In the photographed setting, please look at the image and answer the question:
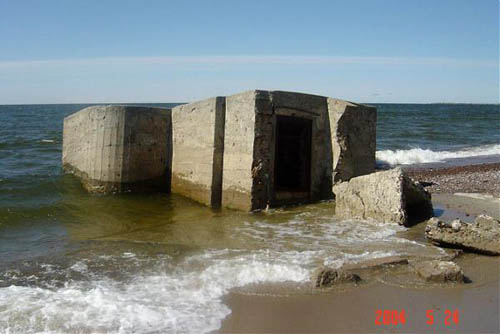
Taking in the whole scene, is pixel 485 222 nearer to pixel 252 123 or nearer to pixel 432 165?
pixel 252 123

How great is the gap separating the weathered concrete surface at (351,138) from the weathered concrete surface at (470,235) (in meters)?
2.67

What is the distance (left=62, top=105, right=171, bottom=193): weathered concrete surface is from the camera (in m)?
8.92

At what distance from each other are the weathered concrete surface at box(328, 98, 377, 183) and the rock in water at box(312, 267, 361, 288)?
3909 millimetres

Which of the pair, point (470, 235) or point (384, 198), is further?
point (384, 198)

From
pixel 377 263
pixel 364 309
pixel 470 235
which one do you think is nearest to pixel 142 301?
pixel 364 309

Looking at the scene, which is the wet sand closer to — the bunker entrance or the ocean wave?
the bunker entrance

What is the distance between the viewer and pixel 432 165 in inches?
611

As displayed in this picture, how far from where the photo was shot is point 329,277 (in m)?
4.32

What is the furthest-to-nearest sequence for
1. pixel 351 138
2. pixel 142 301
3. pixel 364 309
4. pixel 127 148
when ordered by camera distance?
pixel 127 148 → pixel 351 138 → pixel 142 301 → pixel 364 309

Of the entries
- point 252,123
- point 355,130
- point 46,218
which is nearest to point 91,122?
point 46,218

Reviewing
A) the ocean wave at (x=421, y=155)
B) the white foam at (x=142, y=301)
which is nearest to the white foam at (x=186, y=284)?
the white foam at (x=142, y=301)

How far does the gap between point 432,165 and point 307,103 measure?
361 inches

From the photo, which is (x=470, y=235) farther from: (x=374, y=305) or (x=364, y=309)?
(x=364, y=309)

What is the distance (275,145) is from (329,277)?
3777 mm
